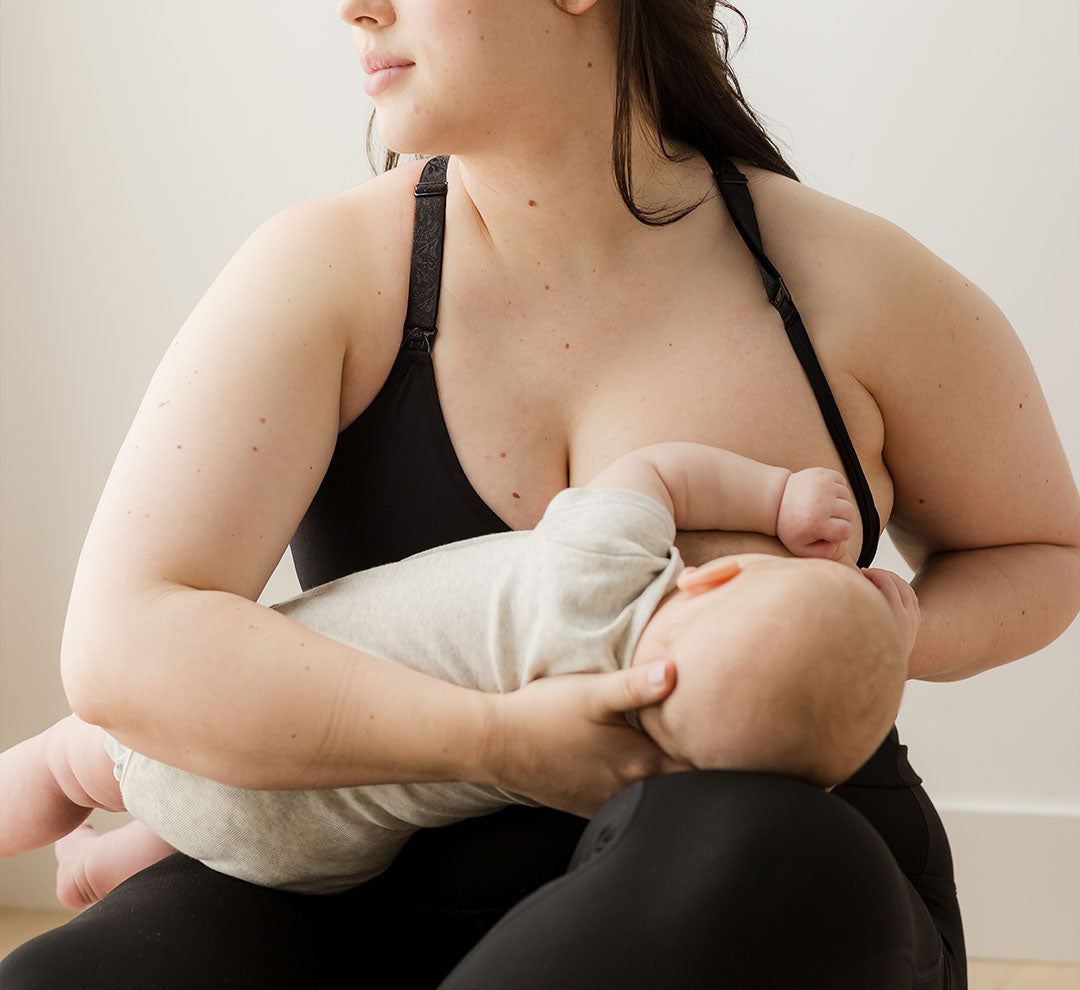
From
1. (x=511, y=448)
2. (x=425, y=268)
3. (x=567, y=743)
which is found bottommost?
(x=567, y=743)

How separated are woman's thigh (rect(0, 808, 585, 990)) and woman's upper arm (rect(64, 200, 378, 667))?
0.69 feet

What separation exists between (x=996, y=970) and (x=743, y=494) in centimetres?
139

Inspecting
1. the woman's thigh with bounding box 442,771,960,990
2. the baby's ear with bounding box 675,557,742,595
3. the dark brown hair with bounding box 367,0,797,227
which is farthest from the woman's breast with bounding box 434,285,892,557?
the woman's thigh with bounding box 442,771,960,990

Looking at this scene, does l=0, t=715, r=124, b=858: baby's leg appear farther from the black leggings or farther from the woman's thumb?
the woman's thumb

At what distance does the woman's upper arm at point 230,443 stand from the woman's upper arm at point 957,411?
1.52 ft

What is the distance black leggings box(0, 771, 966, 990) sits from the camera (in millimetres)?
723

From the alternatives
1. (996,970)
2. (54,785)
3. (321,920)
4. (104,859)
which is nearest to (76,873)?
(104,859)

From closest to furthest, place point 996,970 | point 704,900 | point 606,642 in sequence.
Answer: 1. point 704,900
2. point 606,642
3. point 996,970

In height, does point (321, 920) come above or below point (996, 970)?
above

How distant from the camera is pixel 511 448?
1.07 meters

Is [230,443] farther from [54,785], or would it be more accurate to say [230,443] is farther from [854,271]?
[854,271]

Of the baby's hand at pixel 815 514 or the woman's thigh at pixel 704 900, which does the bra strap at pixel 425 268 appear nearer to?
the baby's hand at pixel 815 514

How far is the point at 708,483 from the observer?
959 millimetres

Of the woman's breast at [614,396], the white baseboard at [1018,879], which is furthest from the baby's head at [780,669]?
the white baseboard at [1018,879]
